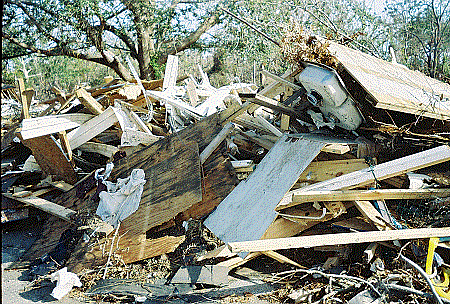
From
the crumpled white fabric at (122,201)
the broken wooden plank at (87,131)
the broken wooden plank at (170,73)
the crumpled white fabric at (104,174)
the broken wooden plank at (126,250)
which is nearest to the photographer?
the broken wooden plank at (126,250)

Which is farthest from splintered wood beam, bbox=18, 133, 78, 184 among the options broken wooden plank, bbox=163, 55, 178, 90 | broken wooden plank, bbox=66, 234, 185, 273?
broken wooden plank, bbox=163, 55, 178, 90

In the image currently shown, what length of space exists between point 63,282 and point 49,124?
8.13 ft

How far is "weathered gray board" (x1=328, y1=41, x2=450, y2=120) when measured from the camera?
371cm

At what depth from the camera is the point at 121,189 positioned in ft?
14.4

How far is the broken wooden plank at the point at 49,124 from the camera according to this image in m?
5.01

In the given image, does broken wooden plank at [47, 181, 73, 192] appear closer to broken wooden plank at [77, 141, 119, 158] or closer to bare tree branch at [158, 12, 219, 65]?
broken wooden plank at [77, 141, 119, 158]

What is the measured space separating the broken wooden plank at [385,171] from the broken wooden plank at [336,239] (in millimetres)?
600

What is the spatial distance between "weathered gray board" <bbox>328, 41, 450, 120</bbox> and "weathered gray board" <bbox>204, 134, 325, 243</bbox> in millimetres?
723

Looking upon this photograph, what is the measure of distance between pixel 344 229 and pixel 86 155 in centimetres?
391

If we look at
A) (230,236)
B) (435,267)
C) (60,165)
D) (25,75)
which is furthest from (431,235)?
(25,75)

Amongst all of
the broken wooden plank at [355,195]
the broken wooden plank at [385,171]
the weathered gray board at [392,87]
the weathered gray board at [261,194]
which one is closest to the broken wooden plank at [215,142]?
the weathered gray board at [261,194]

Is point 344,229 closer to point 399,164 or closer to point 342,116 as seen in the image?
point 399,164

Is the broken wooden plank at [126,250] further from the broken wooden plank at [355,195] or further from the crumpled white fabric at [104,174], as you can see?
the broken wooden plank at [355,195]

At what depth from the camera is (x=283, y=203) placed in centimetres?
358
